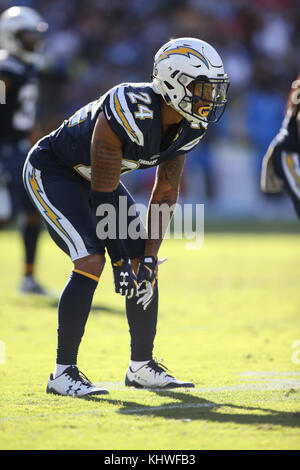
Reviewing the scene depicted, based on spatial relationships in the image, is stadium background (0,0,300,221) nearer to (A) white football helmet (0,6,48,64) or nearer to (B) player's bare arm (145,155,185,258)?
(A) white football helmet (0,6,48,64)

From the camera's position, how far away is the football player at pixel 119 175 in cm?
370

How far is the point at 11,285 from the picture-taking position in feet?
26.5

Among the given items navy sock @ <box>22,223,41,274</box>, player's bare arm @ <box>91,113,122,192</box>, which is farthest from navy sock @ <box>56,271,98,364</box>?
navy sock @ <box>22,223,41,274</box>

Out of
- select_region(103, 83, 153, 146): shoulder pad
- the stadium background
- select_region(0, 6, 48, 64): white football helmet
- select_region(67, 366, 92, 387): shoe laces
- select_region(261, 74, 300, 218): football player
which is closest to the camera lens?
select_region(103, 83, 153, 146): shoulder pad

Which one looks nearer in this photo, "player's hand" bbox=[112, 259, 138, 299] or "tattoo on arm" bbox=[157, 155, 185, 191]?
"player's hand" bbox=[112, 259, 138, 299]

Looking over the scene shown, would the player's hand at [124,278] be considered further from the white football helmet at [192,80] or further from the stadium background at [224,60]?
the stadium background at [224,60]

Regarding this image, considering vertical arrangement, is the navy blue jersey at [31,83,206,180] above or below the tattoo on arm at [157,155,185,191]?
above

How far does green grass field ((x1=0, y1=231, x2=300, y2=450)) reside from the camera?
3.12 metres

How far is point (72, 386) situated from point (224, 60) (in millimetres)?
12269

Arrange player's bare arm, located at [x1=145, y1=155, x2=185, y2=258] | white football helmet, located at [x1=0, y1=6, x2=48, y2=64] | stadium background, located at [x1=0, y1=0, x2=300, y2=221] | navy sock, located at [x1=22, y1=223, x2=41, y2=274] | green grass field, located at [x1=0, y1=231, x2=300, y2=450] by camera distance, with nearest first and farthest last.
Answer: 1. green grass field, located at [x1=0, y1=231, x2=300, y2=450]
2. player's bare arm, located at [x1=145, y1=155, x2=185, y2=258]
3. white football helmet, located at [x1=0, y1=6, x2=48, y2=64]
4. navy sock, located at [x1=22, y1=223, x2=41, y2=274]
5. stadium background, located at [x1=0, y1=0, x2=300, y2=221]

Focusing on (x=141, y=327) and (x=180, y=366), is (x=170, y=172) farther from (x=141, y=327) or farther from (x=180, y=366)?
(x=180, y=366)
